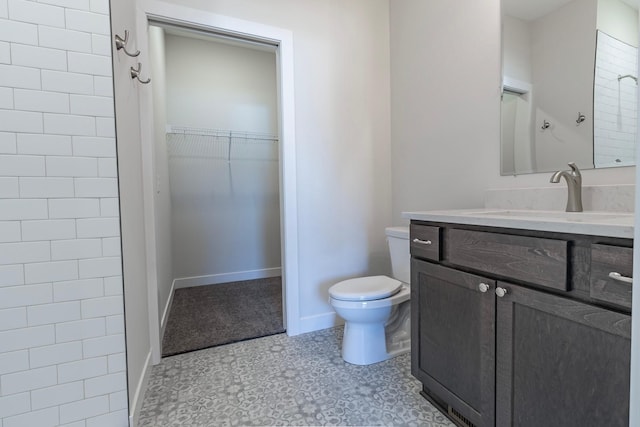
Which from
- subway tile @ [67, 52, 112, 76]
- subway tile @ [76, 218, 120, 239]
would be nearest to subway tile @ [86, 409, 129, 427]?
subway tile @ [76, 218, 120, 239]

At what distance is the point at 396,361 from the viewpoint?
70.1 inches

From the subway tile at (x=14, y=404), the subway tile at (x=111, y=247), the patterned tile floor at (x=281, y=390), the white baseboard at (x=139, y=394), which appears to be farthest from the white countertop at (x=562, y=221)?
the subway tile at (x=14, y=404)

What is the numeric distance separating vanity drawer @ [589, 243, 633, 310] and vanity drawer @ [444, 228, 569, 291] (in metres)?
0.06

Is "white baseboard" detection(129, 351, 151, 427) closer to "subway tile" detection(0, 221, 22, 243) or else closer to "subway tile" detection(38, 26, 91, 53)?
"subway tile" detection(0, 221, 22, 243)

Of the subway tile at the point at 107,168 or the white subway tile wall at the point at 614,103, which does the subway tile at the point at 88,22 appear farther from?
the white subway tile wall at the point at 614,103

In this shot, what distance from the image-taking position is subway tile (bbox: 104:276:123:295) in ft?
3.99

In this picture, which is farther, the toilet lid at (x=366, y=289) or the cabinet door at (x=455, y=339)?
the toilet lid at (x=366, y=289)

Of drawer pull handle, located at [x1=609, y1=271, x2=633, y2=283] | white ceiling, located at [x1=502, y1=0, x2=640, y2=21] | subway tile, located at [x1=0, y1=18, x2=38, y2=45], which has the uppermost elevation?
white ceiling, located at [x1=502, y1=0, x2=640, y2=21]

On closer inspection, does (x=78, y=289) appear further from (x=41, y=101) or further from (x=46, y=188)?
(x=41, y=101)

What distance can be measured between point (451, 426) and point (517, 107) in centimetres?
152

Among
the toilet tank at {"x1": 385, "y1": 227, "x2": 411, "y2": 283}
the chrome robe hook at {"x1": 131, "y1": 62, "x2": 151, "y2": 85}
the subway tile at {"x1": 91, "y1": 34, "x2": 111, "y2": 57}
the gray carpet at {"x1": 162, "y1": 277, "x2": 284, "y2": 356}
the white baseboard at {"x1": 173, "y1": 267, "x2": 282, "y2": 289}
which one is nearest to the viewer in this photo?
the subway tile at {"x1": 91, "y1": 34, "x2": 111, "y2": 57}

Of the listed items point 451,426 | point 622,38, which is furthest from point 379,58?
point 451,426

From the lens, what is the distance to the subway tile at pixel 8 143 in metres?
1.07

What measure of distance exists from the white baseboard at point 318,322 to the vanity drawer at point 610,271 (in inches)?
67.0
